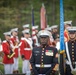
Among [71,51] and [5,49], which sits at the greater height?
[71,51]

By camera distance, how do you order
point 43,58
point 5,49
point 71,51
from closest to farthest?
point 43,58, point 71,51, point 5,49

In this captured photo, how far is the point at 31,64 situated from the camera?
241 inches

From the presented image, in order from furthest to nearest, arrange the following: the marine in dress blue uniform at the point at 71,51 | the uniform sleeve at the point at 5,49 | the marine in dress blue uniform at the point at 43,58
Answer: the uniform sleeve at the point at 5,49 < the marine in dress blue uniform at the point at 71,51 < the marine in dress blue uniform at the point at 43,58

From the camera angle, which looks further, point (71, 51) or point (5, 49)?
Answer: point (5, 49)

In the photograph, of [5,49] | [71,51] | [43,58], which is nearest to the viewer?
[43,58]

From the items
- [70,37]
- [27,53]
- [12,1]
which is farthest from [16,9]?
[70,37]

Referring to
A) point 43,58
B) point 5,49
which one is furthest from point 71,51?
point 5,49

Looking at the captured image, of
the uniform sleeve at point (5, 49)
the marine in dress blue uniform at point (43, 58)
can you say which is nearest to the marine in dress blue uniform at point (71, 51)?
the marine in dress blue uniform at point (43, 58)

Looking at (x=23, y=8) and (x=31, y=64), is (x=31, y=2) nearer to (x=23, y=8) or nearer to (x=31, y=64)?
(x=23, y=8)

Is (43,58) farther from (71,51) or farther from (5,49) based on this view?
(5,49)

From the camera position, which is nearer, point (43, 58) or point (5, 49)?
point (43, 58)

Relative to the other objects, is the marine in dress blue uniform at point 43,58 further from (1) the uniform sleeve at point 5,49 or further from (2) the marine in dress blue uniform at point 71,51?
(1) the uniform sleeve at point 5,49

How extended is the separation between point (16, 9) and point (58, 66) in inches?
396

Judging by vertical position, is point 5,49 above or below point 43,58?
below
